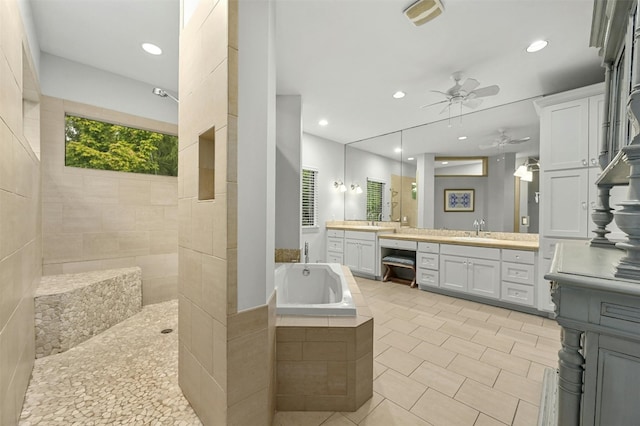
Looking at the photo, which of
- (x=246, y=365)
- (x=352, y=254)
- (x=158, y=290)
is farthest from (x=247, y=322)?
(x=352, y=254)

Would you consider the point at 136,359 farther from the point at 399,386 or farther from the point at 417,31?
the point at 417,31

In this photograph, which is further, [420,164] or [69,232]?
[420,164]

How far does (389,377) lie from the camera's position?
186 cm

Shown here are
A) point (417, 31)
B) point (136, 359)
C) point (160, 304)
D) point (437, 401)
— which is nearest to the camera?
point (437, 401)

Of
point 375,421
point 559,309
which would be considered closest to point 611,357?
point 559,309

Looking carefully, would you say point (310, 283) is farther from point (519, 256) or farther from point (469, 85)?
point (469, 85)

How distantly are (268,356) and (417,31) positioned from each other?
8.74 feet

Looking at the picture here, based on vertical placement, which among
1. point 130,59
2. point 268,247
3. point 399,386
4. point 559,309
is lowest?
point 399,386

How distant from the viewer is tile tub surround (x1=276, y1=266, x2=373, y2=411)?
1.52 meters

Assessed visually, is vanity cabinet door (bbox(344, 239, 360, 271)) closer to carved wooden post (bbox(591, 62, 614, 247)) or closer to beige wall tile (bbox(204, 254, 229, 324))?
carved wooden post (bbox(591, 62, 614, 247))

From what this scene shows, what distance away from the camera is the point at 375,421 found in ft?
4.79

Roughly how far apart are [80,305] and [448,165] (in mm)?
5073

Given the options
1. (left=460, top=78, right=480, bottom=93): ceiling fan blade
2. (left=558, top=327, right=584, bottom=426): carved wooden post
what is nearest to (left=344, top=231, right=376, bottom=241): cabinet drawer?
(left=460, top=78, right=480, bottom=93): ceiling fan blade

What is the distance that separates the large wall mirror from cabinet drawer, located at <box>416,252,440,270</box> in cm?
77
